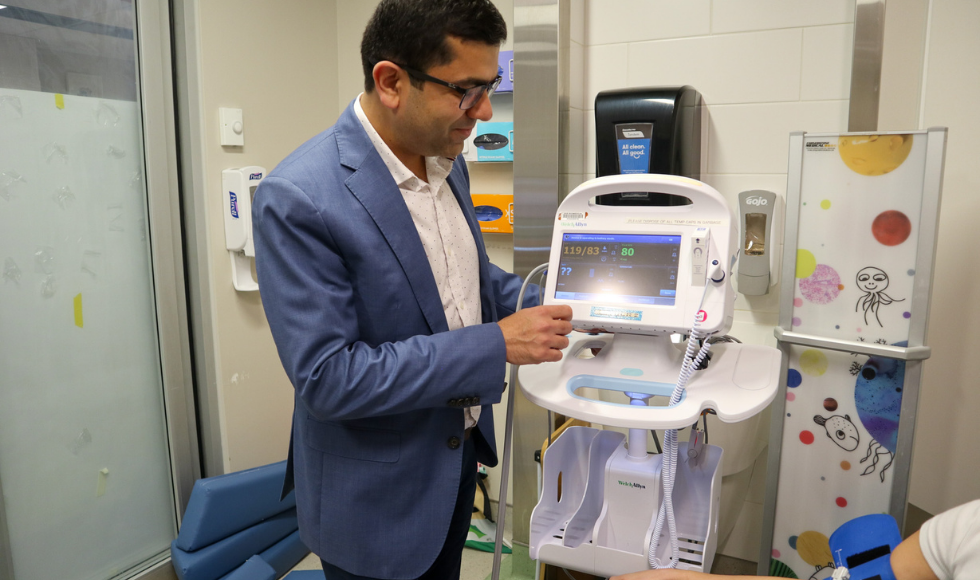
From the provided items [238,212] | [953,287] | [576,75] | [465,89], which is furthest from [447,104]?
[953,287]

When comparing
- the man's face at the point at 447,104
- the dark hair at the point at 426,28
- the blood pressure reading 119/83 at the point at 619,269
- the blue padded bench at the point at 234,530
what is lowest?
the blue padded bench at the point at 234,530

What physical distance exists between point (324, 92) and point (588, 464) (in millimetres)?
2046

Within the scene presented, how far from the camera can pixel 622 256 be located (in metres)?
1.24

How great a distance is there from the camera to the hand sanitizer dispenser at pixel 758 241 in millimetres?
2033

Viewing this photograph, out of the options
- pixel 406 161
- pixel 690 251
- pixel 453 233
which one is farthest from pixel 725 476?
pixel 406 161

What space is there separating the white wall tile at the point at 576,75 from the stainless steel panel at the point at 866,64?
0.83 meters

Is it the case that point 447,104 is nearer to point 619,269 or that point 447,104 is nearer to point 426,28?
point 426,28

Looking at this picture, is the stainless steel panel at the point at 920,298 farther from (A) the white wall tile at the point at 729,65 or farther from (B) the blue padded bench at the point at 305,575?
(B) the blue padded bench at the point at 305,575

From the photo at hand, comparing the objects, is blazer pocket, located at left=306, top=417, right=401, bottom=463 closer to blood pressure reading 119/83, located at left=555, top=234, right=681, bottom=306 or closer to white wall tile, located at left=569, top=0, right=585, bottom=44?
blood pressure reading 119/83, located at left=555, top=234, right=681, bottom=306

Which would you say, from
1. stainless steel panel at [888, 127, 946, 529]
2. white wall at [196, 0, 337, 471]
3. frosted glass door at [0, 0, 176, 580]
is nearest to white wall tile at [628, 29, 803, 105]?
stainless steel panel at [888, 127, 946, 529]

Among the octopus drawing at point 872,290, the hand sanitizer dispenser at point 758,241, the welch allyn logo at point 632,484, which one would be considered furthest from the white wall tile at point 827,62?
the welch allyn logo at point 632,484

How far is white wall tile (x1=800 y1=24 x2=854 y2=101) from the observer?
75.0 inches

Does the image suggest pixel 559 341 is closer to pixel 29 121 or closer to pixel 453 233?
pixel 453 233

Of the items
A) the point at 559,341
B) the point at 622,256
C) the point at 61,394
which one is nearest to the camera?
the point at 559,341
